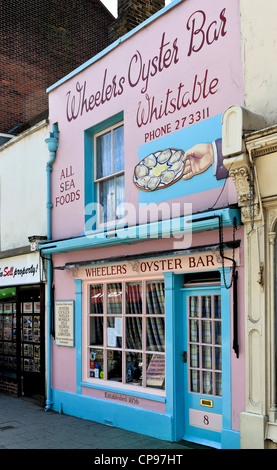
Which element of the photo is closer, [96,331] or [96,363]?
[96,363]

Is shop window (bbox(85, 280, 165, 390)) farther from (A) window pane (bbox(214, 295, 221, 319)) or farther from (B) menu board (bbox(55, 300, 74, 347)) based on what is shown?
(A) window pane (bbox(214, 295, 221, 319))

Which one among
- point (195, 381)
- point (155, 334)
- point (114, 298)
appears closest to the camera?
point (195, 381)

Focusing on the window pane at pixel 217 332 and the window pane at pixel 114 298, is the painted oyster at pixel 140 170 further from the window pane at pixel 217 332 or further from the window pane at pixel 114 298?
the window pane at pixel 217 332

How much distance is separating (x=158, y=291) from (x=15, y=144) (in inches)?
235

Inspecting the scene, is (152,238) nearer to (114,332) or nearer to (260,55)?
(114,332)

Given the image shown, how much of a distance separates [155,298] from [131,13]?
732 centimetres

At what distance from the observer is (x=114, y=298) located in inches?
359

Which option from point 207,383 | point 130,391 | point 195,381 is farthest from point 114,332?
point 207,383

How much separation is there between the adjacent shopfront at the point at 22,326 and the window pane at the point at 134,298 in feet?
8.63

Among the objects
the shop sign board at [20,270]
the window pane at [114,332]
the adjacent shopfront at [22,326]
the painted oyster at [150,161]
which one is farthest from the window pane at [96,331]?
the painted oyster at [150,161]

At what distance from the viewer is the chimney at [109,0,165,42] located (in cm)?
1216

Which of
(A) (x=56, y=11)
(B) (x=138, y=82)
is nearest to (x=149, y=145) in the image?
(B) (x=138, y=82)

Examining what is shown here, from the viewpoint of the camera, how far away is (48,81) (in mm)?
17062
